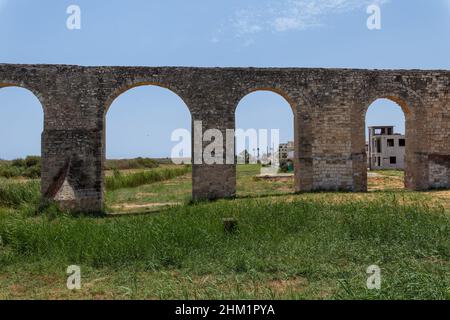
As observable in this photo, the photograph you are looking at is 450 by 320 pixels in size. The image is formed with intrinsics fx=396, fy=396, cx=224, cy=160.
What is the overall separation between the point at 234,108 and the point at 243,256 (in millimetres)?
8026

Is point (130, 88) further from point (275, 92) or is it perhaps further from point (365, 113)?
point (365, 113)

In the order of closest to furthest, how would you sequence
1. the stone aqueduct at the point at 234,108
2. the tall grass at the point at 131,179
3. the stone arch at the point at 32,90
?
the stone arch at the point at 32,90 < the stone aqueduct at the point at 234,108 < the tall grass at the point at 131,179

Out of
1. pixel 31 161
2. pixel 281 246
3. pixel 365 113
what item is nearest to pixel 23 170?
pixel 31 161

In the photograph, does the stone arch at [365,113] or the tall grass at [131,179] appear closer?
the stone arch at [365,113]

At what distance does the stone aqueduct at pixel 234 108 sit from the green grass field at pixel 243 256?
4306 mm

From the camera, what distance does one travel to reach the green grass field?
4590 millimetres

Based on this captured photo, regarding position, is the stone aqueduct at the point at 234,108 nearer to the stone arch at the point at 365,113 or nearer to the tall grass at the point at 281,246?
the stone arch at the point at 365,113

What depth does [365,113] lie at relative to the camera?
44.9 ft

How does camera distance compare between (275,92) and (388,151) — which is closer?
(275,92)

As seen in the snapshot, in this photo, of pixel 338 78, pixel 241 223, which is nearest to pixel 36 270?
pixel 241 223

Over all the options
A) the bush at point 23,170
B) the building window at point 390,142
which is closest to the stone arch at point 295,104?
the bush at point 23,170

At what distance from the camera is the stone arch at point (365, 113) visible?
13648 millimetres

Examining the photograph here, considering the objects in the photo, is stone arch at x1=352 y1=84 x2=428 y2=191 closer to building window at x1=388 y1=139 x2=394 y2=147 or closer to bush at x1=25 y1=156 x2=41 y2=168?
bush at x1=25 y1=156 x2=41 y2=168

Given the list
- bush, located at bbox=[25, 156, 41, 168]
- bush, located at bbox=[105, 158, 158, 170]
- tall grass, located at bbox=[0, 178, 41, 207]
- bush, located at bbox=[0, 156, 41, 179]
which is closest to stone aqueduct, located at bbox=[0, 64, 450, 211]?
tall grass, located at bbox=[0, 178, 41, 207]
